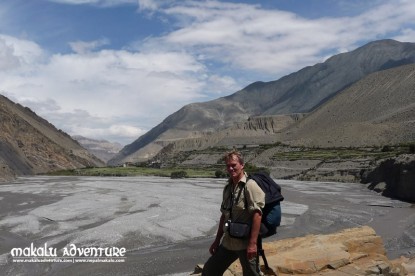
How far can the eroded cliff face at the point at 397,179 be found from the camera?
143ft

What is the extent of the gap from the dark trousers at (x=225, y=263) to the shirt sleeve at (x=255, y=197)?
0.86 m

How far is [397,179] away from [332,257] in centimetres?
4007

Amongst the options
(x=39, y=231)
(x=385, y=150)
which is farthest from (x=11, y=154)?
(x=39, y=231)

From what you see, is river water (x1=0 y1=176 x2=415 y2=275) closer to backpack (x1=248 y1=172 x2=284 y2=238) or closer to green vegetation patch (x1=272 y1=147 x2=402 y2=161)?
backpack (x1=248 y1=172 x2=284 y2=238)

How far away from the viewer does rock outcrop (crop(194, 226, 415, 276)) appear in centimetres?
1055

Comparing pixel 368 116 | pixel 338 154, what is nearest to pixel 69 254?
pixel 338 154

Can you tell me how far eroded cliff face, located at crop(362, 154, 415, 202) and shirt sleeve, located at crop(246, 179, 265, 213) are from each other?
39403 millimetres

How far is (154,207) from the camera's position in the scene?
101 feet

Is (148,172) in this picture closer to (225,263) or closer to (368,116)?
(368,116)

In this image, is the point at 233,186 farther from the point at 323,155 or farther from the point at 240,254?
the point at 323,155

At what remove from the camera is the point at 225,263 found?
25.6ft

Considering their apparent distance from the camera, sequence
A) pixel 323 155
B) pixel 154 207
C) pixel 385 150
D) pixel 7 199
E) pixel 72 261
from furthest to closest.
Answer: pixel 323 155 < pixel 385 150 < pixel 7 199 < pixel 154 207 < pixel 72 261

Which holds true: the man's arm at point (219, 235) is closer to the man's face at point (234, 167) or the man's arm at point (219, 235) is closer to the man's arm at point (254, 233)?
the man's arm at point (254, 233)

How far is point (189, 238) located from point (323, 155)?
79505mm
